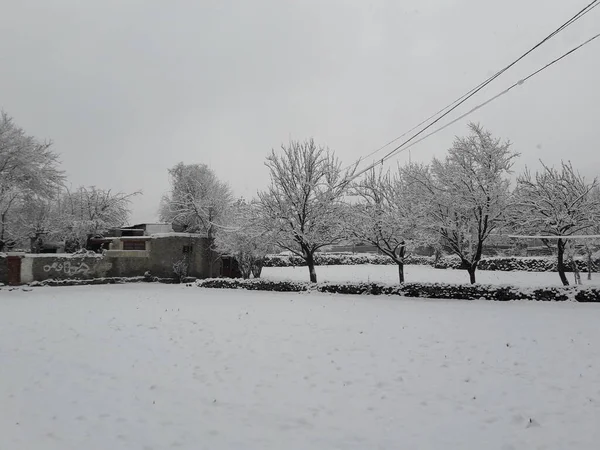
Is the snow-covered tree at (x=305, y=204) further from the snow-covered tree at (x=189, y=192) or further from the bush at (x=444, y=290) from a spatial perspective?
the snow-covered tree at (x=189, y=192)

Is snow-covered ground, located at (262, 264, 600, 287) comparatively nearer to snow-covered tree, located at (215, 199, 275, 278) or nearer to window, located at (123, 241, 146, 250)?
snow-covered tree, located at (215, 199, 275, 278)

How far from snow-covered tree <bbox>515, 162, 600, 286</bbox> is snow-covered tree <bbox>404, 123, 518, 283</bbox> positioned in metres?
1.46

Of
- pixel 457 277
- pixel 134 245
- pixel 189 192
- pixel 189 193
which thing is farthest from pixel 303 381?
pixel 189 192

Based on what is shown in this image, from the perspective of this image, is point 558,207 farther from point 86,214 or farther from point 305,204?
point 86,214

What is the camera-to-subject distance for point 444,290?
16281 millimetres

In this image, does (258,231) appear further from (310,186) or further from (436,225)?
(436,225)

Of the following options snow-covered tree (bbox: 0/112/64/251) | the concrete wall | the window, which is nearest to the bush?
the concrete wall

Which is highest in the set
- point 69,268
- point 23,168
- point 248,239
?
point 23,168

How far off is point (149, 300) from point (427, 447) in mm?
14236

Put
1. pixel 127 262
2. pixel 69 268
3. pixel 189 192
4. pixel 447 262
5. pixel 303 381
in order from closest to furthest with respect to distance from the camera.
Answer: pixel 303 381, pixel 69 268, pixel 127 262, pixel 447 262, pixel 189 192

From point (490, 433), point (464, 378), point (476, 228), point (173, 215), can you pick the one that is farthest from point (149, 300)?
point (173, 215)

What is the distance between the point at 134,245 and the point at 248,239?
9.17m

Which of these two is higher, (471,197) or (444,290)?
(471,197)

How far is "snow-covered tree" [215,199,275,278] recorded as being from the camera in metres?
21.8
